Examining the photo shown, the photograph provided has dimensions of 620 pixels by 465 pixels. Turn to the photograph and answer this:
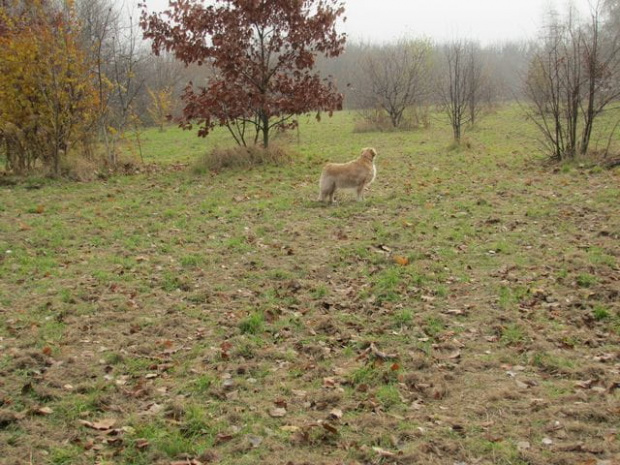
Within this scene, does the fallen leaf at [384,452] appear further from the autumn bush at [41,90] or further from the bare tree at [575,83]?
the autumn bush at [41,90]

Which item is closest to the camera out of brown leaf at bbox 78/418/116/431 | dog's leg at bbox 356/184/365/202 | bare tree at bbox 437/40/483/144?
brown leaf at bbox 78/418/116/431

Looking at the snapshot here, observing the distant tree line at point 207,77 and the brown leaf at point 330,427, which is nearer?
the brown leaf at point 330,427

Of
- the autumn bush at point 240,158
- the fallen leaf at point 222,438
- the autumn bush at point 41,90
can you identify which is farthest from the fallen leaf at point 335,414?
the autumn bush at point 41,90

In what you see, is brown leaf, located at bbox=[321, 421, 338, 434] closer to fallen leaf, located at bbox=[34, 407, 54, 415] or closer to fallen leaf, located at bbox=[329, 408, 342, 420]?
fallen leaf, located at bbox=[329, 408, 342, 420]

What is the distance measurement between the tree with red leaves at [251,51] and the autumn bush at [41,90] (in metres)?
2.55

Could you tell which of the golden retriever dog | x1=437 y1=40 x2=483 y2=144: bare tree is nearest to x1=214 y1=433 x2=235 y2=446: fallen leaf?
the golden retriever dog

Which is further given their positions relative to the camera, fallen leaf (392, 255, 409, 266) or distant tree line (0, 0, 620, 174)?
distant tree line (0, 0, 620, 174)

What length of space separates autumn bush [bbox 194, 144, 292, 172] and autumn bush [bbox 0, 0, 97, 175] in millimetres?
3192

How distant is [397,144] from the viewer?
2008cm

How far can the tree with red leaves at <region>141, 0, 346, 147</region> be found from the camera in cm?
1500

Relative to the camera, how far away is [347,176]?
1011cm

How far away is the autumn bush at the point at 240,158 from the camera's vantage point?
14.6 m

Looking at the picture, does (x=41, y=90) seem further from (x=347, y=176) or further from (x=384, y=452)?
(x=384, y=452)

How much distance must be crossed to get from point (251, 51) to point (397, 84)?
12822mm
